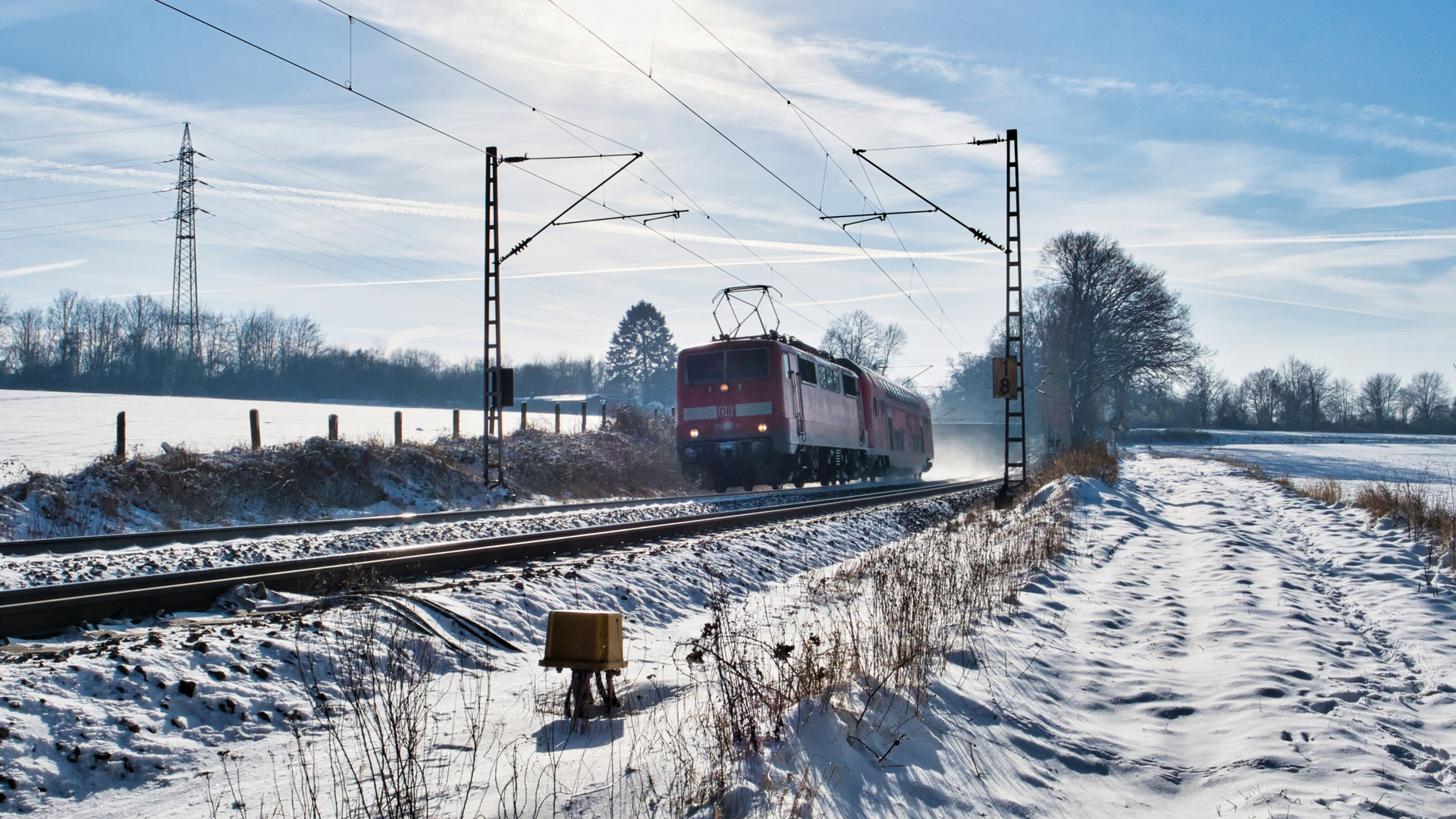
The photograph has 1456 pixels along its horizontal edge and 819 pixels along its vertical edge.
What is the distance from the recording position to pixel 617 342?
8769cm

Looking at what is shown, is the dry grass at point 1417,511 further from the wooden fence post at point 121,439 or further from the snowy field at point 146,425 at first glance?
the snowy field at point 146,425

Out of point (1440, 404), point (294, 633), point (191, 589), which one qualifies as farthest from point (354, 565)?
point (1440, 404)

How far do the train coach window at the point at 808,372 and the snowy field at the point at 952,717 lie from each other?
14669mm

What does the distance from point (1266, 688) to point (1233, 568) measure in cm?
483

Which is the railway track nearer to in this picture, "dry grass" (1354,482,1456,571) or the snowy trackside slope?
the snowy trackside slope

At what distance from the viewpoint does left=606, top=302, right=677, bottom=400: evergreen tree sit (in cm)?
8638

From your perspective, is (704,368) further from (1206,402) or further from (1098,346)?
(1206,402)

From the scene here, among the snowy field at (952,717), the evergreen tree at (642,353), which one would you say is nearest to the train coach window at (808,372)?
the snowy field at (952,717)

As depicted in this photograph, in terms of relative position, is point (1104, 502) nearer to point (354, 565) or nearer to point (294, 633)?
point (354, 565)

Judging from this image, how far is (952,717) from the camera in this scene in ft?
14.0

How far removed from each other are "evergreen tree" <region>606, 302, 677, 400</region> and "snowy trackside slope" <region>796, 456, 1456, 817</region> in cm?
7813

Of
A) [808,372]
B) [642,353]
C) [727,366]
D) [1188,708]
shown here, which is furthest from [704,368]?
[642,353]

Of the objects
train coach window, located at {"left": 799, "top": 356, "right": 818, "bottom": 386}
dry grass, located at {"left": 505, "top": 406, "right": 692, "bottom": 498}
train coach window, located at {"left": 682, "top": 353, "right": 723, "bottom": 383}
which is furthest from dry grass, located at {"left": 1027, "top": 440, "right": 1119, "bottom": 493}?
dry grass, located at {"left": 505, "top": 406, "right": 692, "bottom": 498}

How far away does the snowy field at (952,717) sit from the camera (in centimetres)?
328
